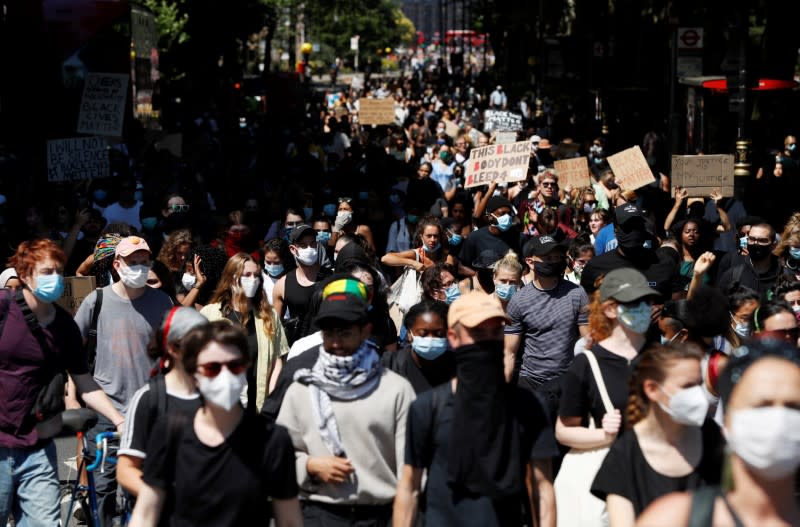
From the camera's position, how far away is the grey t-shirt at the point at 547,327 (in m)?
7.87

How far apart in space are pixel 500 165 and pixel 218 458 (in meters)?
11.0

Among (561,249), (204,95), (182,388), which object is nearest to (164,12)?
(204,95)

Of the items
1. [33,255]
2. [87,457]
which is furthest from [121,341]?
[33,255]

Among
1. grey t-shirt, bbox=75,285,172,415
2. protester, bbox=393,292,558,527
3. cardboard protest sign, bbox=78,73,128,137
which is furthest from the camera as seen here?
cardboard protest sign, bbox=78,73,128,137

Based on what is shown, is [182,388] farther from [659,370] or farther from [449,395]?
[659,370]

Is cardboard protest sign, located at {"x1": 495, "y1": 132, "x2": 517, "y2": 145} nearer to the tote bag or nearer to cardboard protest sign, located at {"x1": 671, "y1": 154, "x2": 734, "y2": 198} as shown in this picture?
cardboard protest sign, located at {"x1": 671, "y1": 154, "x2": 734, "y2": 198}

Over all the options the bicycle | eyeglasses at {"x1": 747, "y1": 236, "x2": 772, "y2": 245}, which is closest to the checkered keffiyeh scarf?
the bicycle

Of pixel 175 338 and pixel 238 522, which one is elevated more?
pixel 175 338

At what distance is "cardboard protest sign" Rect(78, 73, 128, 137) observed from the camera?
52.1 ft

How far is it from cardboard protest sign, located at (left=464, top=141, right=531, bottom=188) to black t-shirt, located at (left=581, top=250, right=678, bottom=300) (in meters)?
5.68

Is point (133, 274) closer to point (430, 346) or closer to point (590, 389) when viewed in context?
point (430, 346)

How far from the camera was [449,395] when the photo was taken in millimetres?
4969

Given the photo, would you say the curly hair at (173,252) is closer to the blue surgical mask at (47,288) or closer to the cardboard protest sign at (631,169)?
the blue surgical mask at (47,288)

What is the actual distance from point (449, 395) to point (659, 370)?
805 millimetres
